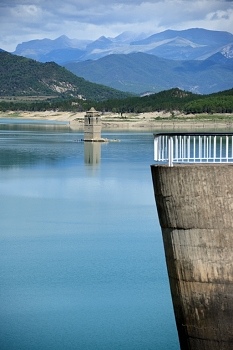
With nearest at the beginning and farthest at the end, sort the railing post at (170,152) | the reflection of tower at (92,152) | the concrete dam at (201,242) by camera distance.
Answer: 1. the concrete dam at (201,242)
2. the railing post at (170,152)
3. the reflection of tower at (92,152)

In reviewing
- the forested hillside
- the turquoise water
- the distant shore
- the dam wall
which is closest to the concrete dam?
the dam wall

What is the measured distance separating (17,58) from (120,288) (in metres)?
189

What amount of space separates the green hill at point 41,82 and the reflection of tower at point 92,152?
121298 mm

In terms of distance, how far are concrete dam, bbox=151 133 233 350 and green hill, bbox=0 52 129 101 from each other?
6522 inches

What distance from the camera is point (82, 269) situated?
12664 mm

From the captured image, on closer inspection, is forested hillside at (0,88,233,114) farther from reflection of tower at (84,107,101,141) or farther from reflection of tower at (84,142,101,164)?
reflection of tower at (84,142,101,164)

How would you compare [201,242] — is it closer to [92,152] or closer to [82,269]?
[82,269]

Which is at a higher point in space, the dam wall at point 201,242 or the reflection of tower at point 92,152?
the dam wall at point 201,242

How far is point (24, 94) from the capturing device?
16938cm

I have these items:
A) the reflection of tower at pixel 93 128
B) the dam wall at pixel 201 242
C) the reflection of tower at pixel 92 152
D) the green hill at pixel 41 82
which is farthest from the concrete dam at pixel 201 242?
the green hill at pixel 41 82

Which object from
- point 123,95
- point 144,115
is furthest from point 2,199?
point 123,95

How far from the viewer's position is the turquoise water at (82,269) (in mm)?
9562

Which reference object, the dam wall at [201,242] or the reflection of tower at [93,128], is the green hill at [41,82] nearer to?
the reflection of tower at [93,128]

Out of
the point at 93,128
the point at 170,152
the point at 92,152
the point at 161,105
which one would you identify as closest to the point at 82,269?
the point at 170,152
